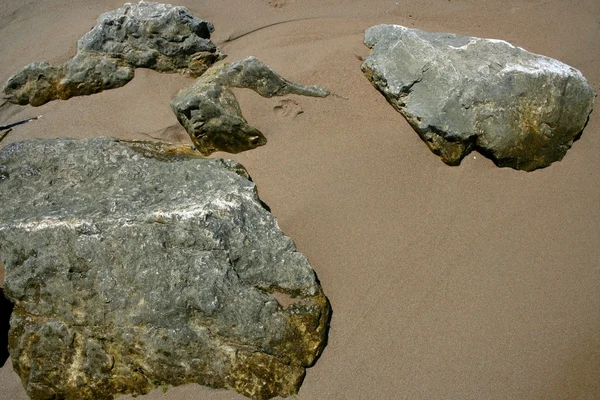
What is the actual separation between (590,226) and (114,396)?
3.14m

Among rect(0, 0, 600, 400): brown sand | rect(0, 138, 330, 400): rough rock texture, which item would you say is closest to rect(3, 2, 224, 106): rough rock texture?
rect(0, 0, 600, 400): brown sand

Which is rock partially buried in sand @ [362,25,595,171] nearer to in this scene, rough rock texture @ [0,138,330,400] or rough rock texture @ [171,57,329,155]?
rough rock texture @ [171,57,329,155]

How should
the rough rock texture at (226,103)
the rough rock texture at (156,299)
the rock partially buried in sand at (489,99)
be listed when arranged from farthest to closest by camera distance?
the rough rock texture at (226,103) < the rock partially buried in sand at (489,99) < the rough rock texture at (156,299)

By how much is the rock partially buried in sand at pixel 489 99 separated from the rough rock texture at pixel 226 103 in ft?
2.39

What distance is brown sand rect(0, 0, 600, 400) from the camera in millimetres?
2811

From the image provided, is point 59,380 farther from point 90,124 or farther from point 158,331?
point 90,124

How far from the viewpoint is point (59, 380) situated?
2670 millimetres

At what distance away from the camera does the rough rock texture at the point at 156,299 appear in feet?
8.61

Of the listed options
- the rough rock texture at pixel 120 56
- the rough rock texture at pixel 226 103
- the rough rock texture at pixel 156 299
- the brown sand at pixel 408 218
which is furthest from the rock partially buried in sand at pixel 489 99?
the rough rock texture at pixel 120 56

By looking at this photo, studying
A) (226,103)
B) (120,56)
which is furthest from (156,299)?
(120,56)

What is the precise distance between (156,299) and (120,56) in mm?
2564

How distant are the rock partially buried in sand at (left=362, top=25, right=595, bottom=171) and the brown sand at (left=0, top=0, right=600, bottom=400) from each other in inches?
5.2

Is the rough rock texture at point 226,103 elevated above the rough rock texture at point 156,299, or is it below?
above

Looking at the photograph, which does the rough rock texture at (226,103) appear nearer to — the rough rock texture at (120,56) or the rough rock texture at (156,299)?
the rough rock texture at (120,56)
